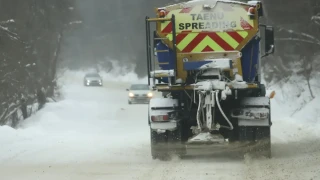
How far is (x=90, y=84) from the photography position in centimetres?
6950

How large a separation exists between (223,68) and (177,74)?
0.99 metres

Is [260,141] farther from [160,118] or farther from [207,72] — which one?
[160,118]

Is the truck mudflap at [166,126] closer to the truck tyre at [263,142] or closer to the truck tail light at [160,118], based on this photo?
the truck tail light at [160,118]

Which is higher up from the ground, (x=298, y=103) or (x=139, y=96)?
(x=298, y=103)

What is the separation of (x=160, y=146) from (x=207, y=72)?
1.78 metres

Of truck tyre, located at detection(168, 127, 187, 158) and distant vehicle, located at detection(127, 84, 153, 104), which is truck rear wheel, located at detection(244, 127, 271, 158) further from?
distant vehicle, located at detection(127, 84, 153, 104)

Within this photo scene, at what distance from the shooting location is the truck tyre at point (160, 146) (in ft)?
41.6

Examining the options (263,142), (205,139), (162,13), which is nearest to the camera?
(205,139)

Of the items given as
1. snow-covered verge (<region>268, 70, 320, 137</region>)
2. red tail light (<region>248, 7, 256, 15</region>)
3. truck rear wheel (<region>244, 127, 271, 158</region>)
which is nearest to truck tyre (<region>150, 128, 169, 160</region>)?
truck rear wheel (<region>244, 127, 271, 158</region>)

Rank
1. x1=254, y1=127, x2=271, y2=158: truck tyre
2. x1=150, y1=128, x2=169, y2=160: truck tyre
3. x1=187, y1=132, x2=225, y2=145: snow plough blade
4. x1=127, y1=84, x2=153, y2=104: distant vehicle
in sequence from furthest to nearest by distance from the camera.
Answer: x1=127, y1=84, x2=153, y2=104: distant vehicle → x1=150, y1=128, x2=169, y2=160: truck tyre → x1=254, y1=127, x2=271, y2=158: truck tyre → x1=187, y1=132, x2=225, y2=145: snow plough blade

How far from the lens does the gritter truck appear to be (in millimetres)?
12156

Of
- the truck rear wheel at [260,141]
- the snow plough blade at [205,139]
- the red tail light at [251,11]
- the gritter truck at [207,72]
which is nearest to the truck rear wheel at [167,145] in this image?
the gritter truck at [207,72]

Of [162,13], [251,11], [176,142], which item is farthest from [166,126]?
[251,11]

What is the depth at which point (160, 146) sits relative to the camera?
1273 cm
